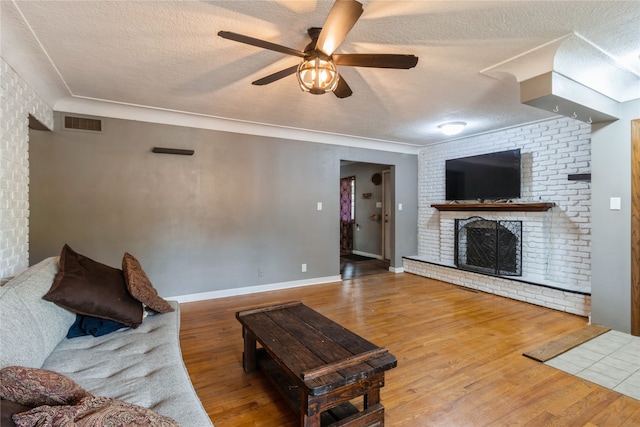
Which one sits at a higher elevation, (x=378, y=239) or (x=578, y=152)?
(x=578, y=152)

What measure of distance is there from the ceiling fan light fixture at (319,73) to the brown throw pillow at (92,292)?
6.02 feet

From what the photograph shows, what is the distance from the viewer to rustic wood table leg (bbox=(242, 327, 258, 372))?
7.39 ft

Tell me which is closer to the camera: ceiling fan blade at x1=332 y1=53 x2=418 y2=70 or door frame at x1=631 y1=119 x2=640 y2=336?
ceiling fan blade at x1=332 y1=53 x2=418 y2=70

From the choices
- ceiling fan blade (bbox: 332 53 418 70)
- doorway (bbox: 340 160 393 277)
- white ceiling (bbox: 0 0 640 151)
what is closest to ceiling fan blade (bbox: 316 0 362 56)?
ceiling fan blade (bbox: 332 53 418 70)

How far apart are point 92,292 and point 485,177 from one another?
4.90 metres

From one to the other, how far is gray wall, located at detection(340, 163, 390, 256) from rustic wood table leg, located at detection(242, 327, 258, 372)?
5279 millimetres

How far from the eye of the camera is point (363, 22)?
195 cm

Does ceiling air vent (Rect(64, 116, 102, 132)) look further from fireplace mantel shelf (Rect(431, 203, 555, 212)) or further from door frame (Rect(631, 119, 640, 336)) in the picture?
door frame (Rect(631, 119, 640, 336))

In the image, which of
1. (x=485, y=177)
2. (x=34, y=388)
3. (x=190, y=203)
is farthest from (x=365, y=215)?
(x=34, y=388)

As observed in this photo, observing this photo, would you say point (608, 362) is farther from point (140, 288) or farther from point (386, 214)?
point (386, 214)

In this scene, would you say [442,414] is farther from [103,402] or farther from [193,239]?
[193,239]

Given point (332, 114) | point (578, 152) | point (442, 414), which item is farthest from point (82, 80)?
point (578, 152)

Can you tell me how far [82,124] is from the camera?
136 inches

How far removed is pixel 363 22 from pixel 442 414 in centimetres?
243
